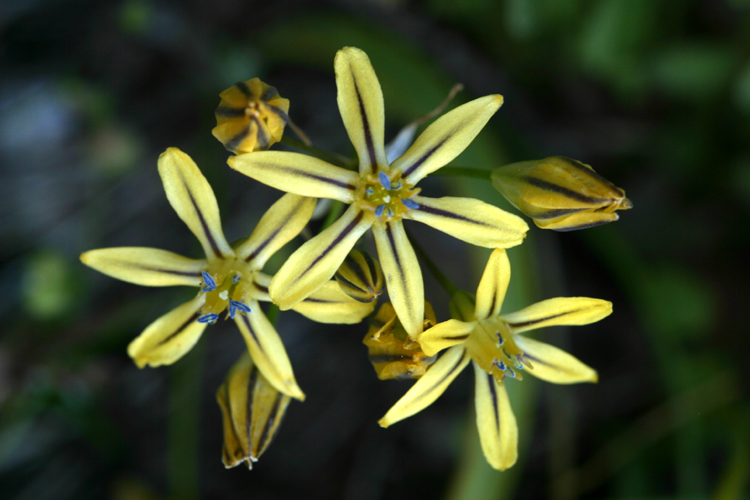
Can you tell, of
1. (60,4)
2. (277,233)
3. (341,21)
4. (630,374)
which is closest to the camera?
(277,233)

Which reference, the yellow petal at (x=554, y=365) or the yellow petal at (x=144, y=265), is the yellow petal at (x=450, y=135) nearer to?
the yellow petal at (x=554, y=365)

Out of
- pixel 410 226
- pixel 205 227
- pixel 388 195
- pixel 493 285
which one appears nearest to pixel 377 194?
pixel 388 195

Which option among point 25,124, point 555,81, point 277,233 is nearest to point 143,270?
point 277,233

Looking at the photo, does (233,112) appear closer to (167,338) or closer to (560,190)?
(167,338)

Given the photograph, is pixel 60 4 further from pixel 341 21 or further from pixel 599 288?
pixel 599 288

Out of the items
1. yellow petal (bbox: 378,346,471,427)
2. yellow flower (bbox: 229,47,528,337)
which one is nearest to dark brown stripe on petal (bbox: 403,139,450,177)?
yellow flower (bbox: 229,47,528,337)

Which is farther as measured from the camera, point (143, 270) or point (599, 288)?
point (599, 288)
